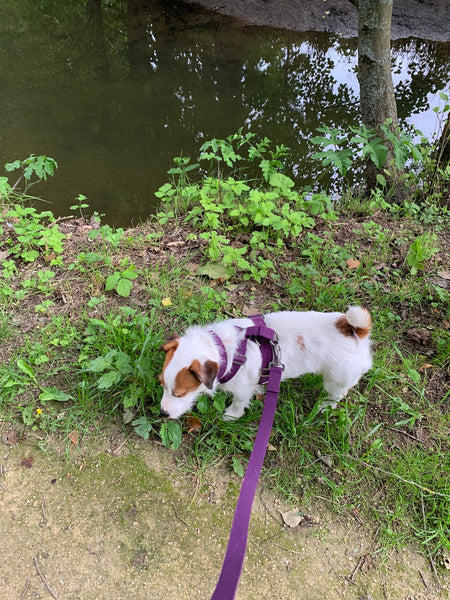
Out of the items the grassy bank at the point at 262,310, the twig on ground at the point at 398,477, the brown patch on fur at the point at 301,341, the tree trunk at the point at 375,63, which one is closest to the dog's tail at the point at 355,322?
the brown patch on fur at the point at 301,341

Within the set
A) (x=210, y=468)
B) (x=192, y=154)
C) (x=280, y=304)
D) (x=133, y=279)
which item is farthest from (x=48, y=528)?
(x=192, y=154)

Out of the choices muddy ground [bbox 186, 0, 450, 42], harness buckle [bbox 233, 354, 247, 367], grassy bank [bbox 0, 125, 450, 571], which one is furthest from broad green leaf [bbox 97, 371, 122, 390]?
muddy ground [bbox 186, 0, 450, 42]

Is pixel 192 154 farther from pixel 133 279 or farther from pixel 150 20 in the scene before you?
pixel 150 20

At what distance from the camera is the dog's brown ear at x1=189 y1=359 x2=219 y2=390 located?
192 centimetres

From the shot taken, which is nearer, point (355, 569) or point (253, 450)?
point (253, 450)

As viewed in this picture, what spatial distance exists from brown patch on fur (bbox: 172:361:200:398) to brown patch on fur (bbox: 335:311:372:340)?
0.89 m

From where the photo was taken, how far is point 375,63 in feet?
12.5

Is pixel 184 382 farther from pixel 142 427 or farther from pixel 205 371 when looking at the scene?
pixel 142 427

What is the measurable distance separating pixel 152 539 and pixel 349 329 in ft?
5.27

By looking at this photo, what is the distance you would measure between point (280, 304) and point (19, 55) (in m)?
9.21

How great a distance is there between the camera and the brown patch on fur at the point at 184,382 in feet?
6.43

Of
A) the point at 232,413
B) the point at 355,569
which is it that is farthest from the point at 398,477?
the point at 232,413

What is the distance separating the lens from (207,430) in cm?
239

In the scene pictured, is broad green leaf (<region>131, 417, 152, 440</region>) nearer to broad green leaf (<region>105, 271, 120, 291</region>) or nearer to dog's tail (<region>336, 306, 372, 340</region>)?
broad green leaf (<region>105, 271, 120, 291</region>)
